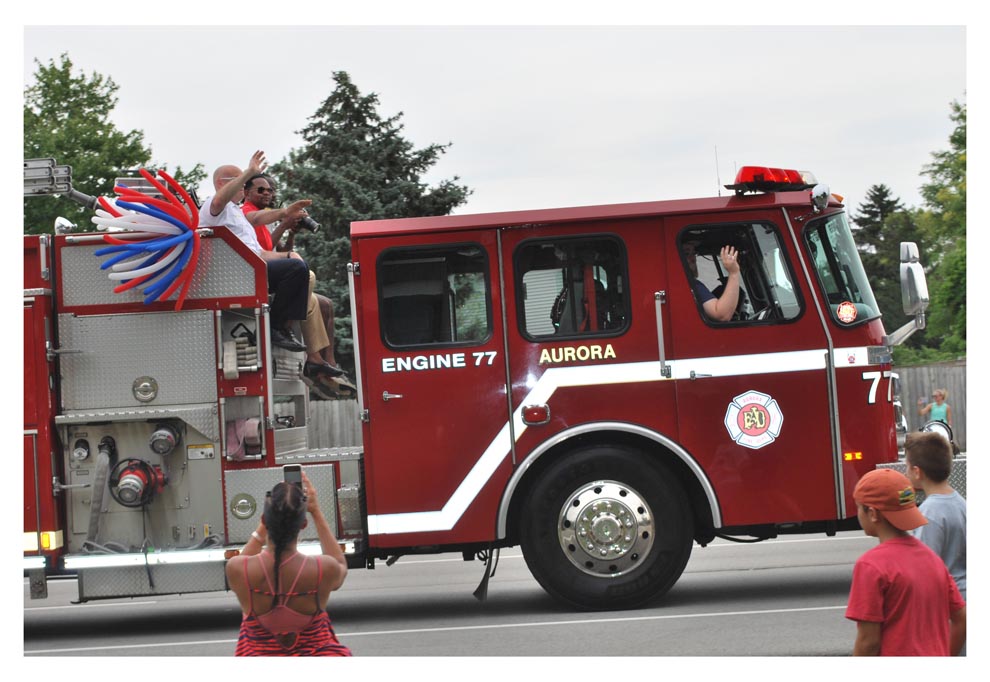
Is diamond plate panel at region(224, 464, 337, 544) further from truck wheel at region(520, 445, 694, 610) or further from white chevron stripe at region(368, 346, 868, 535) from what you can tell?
truck wheel at region(520, 445, 694, 610)

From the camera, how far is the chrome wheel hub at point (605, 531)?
8047mm

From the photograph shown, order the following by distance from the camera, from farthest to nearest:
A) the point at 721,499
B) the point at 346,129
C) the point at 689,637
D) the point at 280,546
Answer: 1. the point at 346,129
2. the point at 721,499
3. the point at 689,637
4. the point at 280,546

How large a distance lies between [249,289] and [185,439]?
45.5 inches

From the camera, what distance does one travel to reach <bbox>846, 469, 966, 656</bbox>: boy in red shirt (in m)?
3.94

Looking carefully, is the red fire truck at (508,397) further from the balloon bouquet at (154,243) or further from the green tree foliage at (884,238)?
the green tree foliage at (884,238)

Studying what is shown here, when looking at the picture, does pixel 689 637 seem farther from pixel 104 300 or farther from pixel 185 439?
pixel 104 300

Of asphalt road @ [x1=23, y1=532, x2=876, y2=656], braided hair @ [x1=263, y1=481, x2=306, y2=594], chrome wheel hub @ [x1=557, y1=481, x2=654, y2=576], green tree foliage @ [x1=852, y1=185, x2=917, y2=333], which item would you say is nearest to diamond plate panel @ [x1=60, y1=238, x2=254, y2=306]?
asphalt road @ [x1=23, y1=532, x2=876, y2=656]

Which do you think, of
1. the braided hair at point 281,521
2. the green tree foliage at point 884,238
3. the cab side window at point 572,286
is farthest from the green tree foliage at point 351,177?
the green tree foliage at point 884,238

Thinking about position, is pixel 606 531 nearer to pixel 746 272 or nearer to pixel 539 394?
pixel 539 394

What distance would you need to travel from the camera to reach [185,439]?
27.2 ft

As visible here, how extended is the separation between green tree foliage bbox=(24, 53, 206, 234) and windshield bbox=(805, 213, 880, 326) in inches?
889

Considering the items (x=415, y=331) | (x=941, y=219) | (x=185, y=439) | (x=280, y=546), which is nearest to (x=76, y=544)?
(x=185, y=439)

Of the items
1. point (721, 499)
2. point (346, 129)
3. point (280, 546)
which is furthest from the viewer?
point (346, 129)
